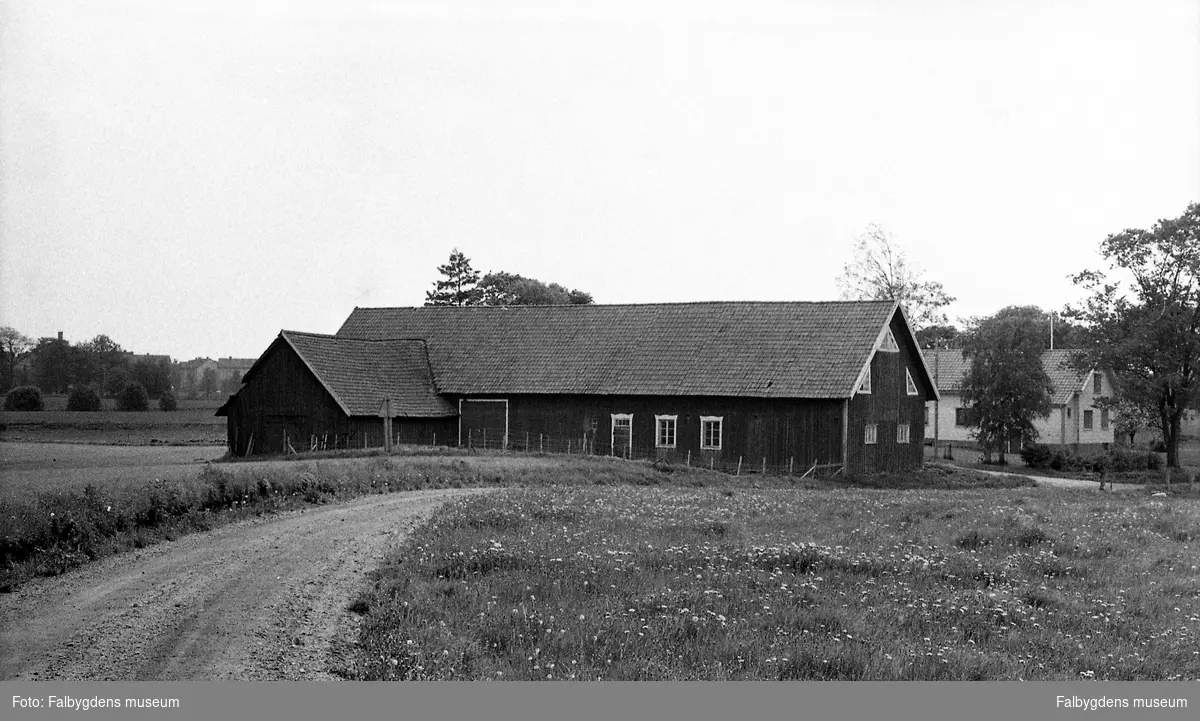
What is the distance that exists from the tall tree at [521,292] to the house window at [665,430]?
38.5 meters

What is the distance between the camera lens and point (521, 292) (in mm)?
83000

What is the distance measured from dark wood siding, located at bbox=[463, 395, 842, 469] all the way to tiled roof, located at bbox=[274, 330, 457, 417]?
2.59 meters

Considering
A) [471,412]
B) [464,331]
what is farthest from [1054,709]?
[464,331]

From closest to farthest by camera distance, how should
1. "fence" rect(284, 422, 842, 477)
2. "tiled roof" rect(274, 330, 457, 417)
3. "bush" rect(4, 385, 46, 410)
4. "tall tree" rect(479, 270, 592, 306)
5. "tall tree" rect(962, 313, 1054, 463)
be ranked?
"bush" rect(4, 385, 46, 410), "fence" rect(284, 422, 842, 477), "tiled roof" rect(274, 330, 457, 417), "tall tree" rect(962, 313, 1054, 463), "tall tree" rect(479, 270, 592, 306)

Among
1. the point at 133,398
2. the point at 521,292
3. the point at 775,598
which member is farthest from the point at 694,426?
the point at 521,292

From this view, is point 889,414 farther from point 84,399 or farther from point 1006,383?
point 84,399

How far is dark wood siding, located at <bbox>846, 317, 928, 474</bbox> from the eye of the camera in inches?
1593

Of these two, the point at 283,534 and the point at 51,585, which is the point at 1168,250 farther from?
the point at 51,585

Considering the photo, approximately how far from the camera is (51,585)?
13.3 meters

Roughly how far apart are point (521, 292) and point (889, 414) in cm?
4363

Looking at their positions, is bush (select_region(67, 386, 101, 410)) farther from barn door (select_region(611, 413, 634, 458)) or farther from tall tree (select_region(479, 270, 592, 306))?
tall tree (select_region(479, 270, 592, 306))

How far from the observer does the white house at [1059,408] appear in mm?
65000

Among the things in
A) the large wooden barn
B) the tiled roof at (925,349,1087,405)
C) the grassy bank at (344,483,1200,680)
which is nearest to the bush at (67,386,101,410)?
the large wooden barn

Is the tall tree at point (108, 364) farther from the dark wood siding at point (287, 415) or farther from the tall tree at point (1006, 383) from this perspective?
the tall tree at point (1006, 383)
